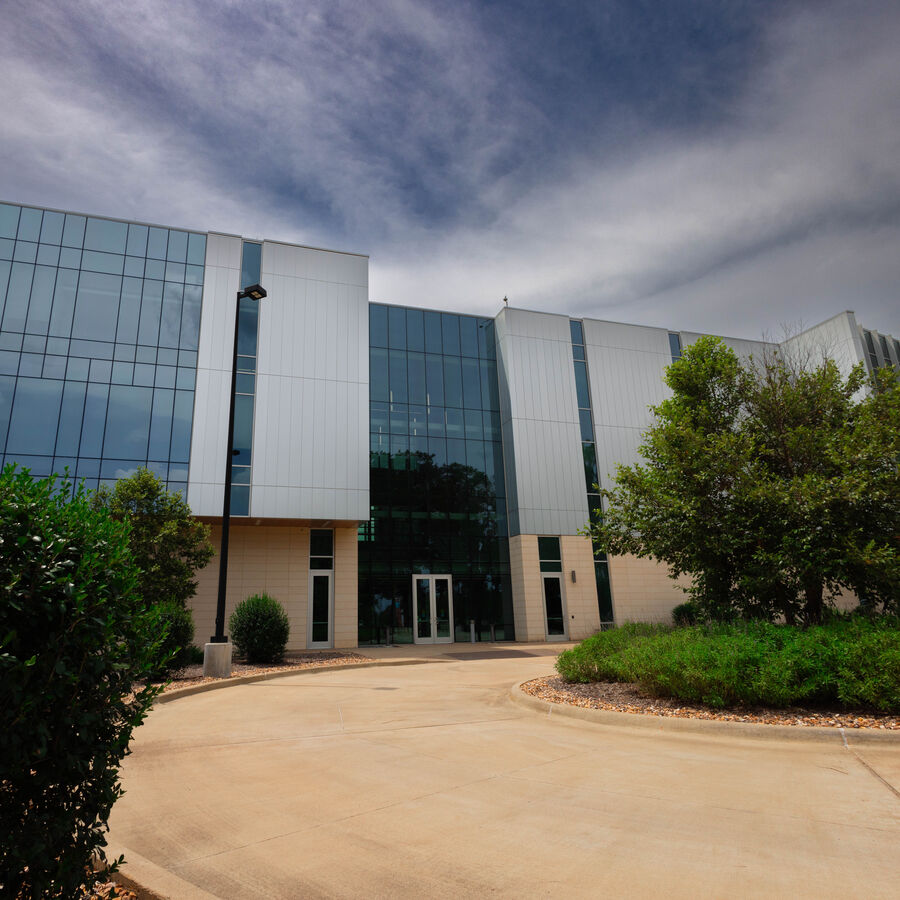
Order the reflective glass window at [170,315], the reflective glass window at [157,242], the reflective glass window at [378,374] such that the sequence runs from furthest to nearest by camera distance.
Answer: the reflective glass window at [378,374] → the reflective glass window at [157,242] → the reflective glass window at [170,315]

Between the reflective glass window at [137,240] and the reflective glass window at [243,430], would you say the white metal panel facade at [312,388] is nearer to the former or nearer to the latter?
the reflective glass window at [243,430]

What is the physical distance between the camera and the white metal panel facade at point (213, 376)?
21.6 meters

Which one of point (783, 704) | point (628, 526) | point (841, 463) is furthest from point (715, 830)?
point (628, 526)

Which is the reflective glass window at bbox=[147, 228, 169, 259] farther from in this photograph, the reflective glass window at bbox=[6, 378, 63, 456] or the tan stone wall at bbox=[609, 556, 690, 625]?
the tan stone wall at bbox=[609, 556, 690, 625]

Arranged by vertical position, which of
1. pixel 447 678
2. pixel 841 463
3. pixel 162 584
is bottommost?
pixel 447 678

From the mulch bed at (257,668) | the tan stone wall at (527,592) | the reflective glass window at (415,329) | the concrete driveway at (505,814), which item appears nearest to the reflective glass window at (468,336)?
the reflective glass window at (415,329)

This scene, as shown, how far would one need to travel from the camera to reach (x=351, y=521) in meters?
24.0

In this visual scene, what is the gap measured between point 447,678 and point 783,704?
7.56 m

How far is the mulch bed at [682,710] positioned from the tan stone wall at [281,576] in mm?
15214

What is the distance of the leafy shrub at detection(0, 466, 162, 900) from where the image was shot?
2404 mm

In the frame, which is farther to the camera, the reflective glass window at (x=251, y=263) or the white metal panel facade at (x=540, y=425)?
the white metal panel facade at (x=540, y=425)

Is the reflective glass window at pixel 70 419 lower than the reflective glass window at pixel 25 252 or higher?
lower

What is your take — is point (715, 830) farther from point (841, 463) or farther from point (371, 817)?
point (841, 463)

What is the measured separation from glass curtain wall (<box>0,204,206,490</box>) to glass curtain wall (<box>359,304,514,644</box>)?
312 inches
